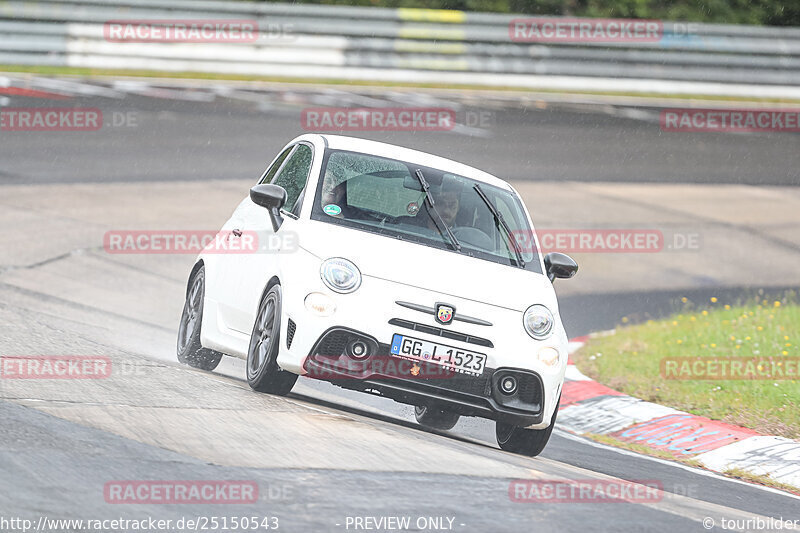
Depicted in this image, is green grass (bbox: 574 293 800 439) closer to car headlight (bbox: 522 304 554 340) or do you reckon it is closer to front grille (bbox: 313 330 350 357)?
car headlight (bbox: 522 304 554 340)

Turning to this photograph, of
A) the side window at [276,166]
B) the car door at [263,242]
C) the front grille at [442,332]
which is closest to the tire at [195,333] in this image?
the car door at [263,242]

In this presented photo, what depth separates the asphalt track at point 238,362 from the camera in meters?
5.99

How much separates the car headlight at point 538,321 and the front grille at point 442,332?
30cm

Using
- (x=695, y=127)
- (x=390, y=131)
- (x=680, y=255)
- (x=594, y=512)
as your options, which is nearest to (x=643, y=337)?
(x=680, y=255)

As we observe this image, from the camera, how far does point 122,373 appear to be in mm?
8055

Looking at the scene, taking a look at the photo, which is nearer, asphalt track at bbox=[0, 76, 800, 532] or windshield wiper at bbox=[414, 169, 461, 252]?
asphalt track at bbox=[0, 76, 800, 532]

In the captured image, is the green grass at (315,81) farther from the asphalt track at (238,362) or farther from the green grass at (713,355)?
the green grass at (713,355)

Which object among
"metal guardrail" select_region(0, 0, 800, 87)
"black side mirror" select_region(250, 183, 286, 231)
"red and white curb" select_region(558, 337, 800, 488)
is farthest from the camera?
"metal guardrail" select_region(0, 0, 800, 87)

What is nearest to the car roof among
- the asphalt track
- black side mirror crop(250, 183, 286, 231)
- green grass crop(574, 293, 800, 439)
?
black side mirror crop(250, 183, 286, 231)

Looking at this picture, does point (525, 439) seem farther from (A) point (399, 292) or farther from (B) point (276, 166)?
(B) point (276, 166)

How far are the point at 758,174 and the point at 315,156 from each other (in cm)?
1550

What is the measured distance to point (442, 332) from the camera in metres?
7.46

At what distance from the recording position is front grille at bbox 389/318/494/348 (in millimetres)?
7434

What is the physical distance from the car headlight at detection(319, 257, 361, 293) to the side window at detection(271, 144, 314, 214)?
81 centimetres
